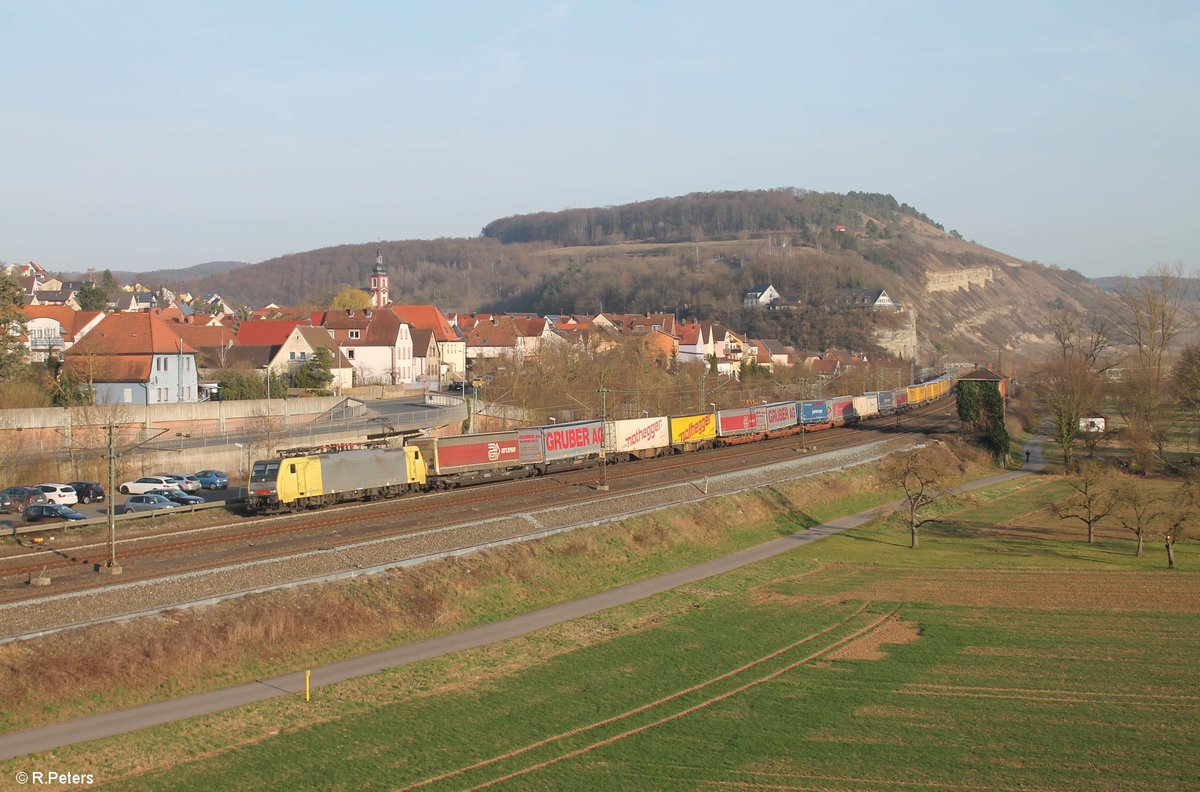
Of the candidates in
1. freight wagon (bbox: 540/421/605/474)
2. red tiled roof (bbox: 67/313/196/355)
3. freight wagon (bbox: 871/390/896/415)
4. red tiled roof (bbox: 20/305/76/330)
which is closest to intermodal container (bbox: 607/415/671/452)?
freight wagon (bbox: 540/421/605/474)

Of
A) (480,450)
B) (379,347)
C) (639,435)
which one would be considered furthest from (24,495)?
(379,347)

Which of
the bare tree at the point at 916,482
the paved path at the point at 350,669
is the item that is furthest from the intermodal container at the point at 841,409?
the paved path at the point at 350,669

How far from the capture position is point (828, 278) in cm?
19300

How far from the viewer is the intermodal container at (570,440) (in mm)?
52375

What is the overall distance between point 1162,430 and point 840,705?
5429 cm

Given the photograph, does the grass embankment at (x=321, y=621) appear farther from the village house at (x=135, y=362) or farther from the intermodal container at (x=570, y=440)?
the village house at (x=135, y=362)

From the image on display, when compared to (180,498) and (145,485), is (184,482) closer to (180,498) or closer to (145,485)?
(145,485)

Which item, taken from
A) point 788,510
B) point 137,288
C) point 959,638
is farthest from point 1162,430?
point 137,288

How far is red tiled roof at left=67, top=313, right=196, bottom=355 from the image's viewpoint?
64875 millimetres

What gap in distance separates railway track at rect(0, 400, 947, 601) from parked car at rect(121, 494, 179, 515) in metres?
5.13

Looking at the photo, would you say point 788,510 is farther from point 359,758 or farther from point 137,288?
point 137,288

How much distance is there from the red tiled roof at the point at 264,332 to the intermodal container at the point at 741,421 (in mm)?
37526

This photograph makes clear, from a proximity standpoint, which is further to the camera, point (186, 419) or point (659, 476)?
point (186, 419)

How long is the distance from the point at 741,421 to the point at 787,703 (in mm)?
47660
